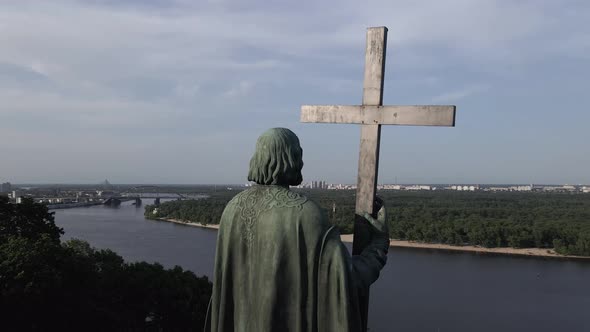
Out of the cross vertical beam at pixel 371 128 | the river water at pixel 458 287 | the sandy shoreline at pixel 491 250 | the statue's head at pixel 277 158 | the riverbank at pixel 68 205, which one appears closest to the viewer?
the statue's head at pixel 277 158

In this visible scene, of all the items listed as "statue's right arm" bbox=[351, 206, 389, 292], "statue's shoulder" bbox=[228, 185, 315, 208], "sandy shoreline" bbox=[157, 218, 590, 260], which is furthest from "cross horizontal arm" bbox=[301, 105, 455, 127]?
"sandy shoreline" bbox=[157, 218, 590, 260]

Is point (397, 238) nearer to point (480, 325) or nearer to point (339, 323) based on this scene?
point (480, 325)

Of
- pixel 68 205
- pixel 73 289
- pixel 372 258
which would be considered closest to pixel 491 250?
pixel 73 289

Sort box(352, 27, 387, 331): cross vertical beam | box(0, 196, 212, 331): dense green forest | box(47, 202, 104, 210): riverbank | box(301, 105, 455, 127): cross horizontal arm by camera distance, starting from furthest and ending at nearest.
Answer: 1. box(47, 202, 104, 210): riverbank
2. box(0, 196, 212, 331): dense green forest
3. box(352, 27, 387, 331): cross vertical beam
4. box(301, 105, 455, 127): cross horizontal arm

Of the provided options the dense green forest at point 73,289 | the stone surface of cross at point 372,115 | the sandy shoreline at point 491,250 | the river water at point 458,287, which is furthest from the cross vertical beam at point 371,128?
the sandy shoreline at point 491,250

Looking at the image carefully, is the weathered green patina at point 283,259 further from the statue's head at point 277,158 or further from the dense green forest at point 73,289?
the dense green forest at point 73,289

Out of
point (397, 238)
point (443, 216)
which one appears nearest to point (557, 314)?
point (397, 238)

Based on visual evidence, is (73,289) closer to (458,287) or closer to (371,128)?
(371,128)

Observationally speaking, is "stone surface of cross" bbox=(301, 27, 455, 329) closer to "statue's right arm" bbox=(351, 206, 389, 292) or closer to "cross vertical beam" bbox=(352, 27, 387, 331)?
"cross vertical beam" bbox=(352, 27, 387, 331)
